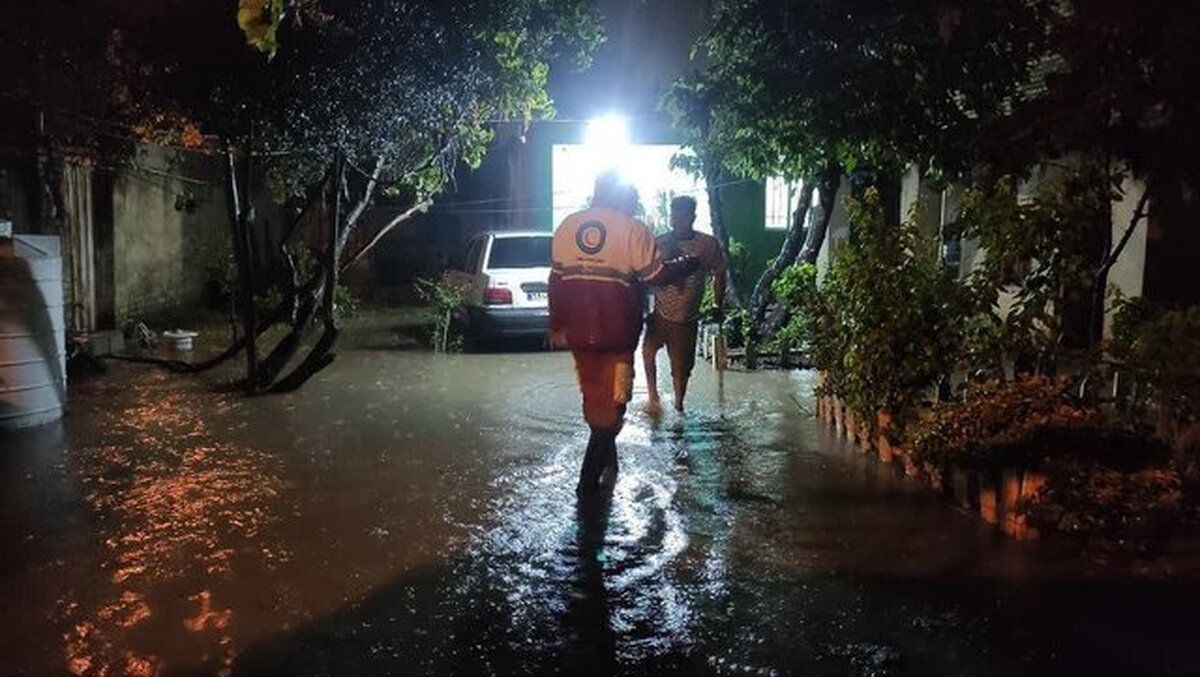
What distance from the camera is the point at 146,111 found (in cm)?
1289

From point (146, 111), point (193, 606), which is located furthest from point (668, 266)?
point (146, 111)

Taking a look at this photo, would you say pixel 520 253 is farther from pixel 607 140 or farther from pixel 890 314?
pixel 890 314

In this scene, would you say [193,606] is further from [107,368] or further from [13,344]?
[107,368]

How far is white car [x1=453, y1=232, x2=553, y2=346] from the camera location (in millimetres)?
13484

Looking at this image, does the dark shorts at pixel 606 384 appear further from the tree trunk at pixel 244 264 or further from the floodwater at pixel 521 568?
the tree trunk at pixel 244 264

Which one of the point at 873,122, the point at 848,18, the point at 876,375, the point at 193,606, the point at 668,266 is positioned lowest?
the point at 193,606

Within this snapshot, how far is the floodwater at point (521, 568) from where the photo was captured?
3.96 m

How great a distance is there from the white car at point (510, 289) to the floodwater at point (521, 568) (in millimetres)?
5446

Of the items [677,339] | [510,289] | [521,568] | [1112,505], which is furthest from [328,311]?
[1112,505]

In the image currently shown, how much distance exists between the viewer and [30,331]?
7.90 metres

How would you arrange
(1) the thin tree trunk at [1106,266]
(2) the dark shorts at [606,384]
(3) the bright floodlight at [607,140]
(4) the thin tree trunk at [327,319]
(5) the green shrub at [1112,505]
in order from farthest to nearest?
(3) the bright floodlight at [607,140] < (4) the thin tree trunk at [327,319] < (1) the thin tree trunk at [1106,266] < (2) the dark shorts at [606,384] < (5) the green shrub at [1112,505]

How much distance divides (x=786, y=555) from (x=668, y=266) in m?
3.20

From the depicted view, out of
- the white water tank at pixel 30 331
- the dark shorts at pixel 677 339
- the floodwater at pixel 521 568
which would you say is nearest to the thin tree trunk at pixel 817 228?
the dark shorts at pixel 677 339

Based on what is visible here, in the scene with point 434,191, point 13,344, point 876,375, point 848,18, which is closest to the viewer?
point 876,375
